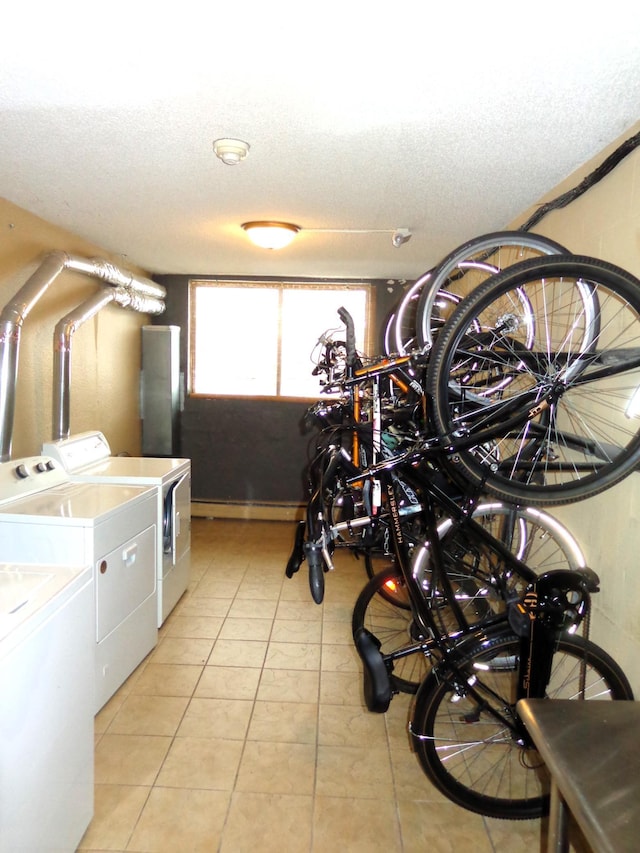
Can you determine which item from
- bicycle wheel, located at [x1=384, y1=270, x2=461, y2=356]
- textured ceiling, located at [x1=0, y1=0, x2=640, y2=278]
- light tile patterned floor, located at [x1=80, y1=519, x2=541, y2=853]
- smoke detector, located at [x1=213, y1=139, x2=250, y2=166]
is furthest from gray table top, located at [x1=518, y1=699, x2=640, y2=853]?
smoke detector, located at [x1=213, y1=139, x2=250, y2=166]

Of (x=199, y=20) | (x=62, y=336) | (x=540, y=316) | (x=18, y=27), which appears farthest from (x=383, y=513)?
(x=62, y=336)

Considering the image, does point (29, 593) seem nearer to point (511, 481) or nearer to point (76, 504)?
point (76, 504)

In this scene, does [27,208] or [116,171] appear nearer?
[116,171]

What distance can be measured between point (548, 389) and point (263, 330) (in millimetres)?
3861

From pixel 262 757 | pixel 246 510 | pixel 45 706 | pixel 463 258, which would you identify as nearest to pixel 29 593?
pixel 45 706

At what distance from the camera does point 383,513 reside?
2109 millimetres

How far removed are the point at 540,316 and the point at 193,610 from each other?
8.78 ft

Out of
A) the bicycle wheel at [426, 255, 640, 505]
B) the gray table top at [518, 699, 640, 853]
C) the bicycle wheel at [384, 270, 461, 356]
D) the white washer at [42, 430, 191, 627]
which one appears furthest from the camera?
the white washer at [42, 430, 191, 627]

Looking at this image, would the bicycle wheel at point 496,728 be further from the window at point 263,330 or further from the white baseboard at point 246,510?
the window at point 263,330

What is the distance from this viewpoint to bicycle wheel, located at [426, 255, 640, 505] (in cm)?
160

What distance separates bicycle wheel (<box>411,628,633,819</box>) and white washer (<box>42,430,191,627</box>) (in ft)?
5.62

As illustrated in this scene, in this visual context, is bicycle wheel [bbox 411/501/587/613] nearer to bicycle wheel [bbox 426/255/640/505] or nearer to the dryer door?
bicycle wheel [bbox 426/255/640/505]

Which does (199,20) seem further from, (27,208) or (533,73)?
(27,208)

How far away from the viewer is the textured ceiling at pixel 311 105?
4.27 ft
